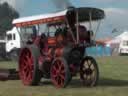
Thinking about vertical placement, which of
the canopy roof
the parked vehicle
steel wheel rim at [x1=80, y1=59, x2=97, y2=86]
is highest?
the canopy roof

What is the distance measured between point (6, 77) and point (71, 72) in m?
4.73

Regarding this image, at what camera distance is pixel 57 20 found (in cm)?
1650

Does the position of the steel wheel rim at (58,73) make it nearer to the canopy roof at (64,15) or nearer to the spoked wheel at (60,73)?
the spoked wheel at (60,73)

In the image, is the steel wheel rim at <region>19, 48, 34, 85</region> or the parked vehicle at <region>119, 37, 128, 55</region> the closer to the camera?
the steel wheel rim at <region>19, 48, 34, 85</region>

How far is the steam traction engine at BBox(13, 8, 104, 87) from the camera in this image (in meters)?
16.4

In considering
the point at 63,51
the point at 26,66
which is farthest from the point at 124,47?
the point at 63,51

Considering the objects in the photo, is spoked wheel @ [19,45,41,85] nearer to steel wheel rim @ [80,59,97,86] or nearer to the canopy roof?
the canopy roof

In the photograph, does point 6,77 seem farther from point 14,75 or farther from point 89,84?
point 89,84

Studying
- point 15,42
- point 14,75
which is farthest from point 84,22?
point 15,42

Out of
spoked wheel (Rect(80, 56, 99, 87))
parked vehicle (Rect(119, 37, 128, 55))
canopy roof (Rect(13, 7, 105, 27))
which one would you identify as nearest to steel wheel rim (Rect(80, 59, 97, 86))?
spoked wheel (Rect(80, 56, 99, 87))


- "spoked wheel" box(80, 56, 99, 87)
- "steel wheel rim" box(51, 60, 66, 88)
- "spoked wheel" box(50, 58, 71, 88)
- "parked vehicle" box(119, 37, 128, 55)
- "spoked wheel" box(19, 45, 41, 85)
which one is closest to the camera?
"spoked wheel" box(50, 58, 71, 88)

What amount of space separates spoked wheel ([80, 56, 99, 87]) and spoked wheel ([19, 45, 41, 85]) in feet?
4.97

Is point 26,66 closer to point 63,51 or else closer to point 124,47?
point 63,51

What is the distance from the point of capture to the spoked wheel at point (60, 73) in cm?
1592
